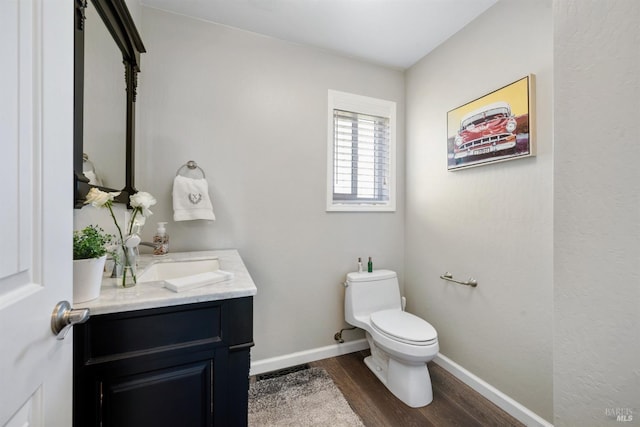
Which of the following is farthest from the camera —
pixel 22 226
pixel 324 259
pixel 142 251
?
pixel 324 259

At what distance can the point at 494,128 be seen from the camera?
1.55 metres

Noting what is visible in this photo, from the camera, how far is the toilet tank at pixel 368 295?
1.95 meters

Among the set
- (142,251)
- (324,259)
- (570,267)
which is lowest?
(324,259)

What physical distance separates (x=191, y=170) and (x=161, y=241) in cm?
50

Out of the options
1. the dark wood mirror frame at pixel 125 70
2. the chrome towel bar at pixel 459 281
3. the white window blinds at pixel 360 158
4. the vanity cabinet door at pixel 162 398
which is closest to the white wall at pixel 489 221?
the chrome towel bar at pixel 459 281

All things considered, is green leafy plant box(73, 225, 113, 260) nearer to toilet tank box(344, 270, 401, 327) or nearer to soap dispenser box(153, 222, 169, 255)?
soap dispenser box(153, 222, 169, 255)

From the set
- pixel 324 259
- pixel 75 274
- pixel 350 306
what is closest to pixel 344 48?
pixel 324 259

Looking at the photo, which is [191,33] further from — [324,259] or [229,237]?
[324,259]

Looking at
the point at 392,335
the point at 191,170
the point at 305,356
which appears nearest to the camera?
the point at 392,335

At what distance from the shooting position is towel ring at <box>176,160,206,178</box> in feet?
5.49

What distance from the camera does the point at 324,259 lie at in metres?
2.05

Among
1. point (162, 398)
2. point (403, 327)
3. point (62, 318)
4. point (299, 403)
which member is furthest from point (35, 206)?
point (403, 327)

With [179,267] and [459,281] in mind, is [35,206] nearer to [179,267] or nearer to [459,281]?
[179,267]

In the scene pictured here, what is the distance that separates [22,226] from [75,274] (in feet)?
1.20
